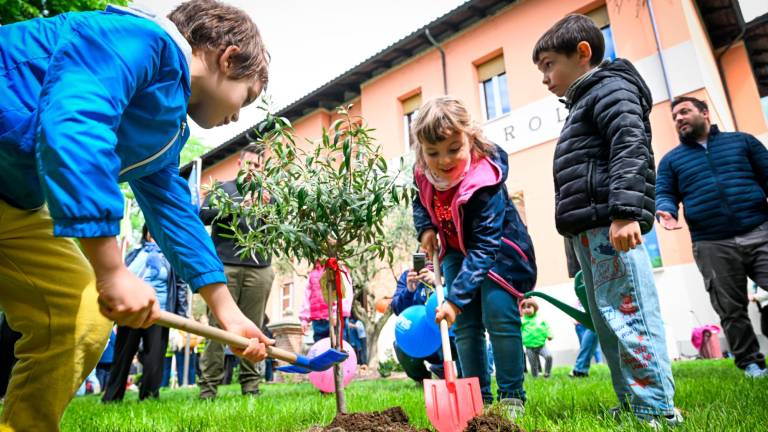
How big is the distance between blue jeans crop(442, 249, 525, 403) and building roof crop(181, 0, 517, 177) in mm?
11159

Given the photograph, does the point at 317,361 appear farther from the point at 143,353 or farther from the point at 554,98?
the point at 554,98

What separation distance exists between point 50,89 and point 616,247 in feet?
6.74

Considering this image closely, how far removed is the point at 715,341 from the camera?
947 cm

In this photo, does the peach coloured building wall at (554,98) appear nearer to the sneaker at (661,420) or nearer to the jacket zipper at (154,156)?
the sneaker at (661,420)

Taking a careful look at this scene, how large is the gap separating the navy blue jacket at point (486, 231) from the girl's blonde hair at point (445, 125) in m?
0.09

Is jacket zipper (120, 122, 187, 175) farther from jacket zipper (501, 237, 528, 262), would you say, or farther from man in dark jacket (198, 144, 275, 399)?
man in dark jacket (198, 144, 275, 399)

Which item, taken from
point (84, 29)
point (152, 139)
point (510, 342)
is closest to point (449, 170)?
point (510, 342)

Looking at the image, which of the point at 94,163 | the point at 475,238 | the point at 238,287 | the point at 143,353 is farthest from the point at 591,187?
the point at 143,353

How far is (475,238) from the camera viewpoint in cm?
290

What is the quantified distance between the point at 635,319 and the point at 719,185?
3.23m

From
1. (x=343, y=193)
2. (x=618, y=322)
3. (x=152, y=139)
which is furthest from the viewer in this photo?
(x=343, y=193)

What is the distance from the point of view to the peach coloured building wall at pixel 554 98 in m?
10.3

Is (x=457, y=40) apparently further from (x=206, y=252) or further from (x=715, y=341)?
(x=206, y=252)

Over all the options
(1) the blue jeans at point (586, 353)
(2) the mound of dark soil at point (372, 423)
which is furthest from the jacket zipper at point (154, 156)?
(1) the blue jeans at point (586, 353)
